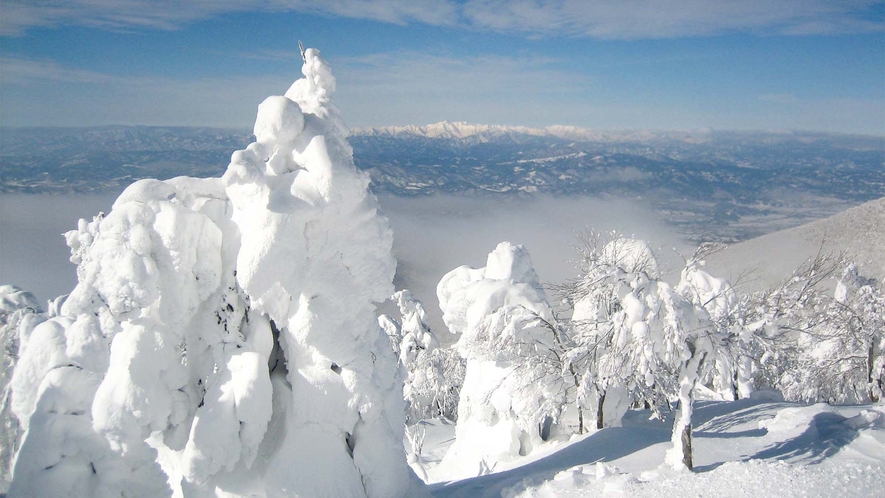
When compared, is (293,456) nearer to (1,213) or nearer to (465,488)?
(465,488)

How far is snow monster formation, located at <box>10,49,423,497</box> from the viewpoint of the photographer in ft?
28.3

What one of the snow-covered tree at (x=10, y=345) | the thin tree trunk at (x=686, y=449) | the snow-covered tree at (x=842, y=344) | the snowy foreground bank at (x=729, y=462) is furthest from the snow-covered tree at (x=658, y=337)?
the snow-covered tree at (x=10, y=345)

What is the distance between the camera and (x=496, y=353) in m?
16.2

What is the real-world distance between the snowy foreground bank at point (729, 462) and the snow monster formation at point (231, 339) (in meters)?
3.37

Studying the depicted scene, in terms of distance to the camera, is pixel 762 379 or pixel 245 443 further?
pixel 762 379

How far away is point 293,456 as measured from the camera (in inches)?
363

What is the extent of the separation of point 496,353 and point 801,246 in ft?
306

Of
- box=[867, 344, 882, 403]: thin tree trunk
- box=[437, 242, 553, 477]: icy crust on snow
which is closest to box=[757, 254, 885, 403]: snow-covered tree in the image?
box=[867, 344, 882, 403]: thin tree trunk

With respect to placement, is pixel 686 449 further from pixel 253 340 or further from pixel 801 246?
pixel 801 246

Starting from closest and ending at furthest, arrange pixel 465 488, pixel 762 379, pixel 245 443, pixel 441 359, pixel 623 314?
pixel 245 443
pixel 623 314
pixel 465 488
pixel 762 379
pixel 441 359

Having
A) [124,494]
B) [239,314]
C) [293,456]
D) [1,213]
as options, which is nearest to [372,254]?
[239,314]

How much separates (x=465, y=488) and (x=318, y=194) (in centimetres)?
712

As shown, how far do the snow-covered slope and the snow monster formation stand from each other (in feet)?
213

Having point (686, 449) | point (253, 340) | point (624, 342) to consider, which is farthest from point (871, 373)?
point (253, 340)
